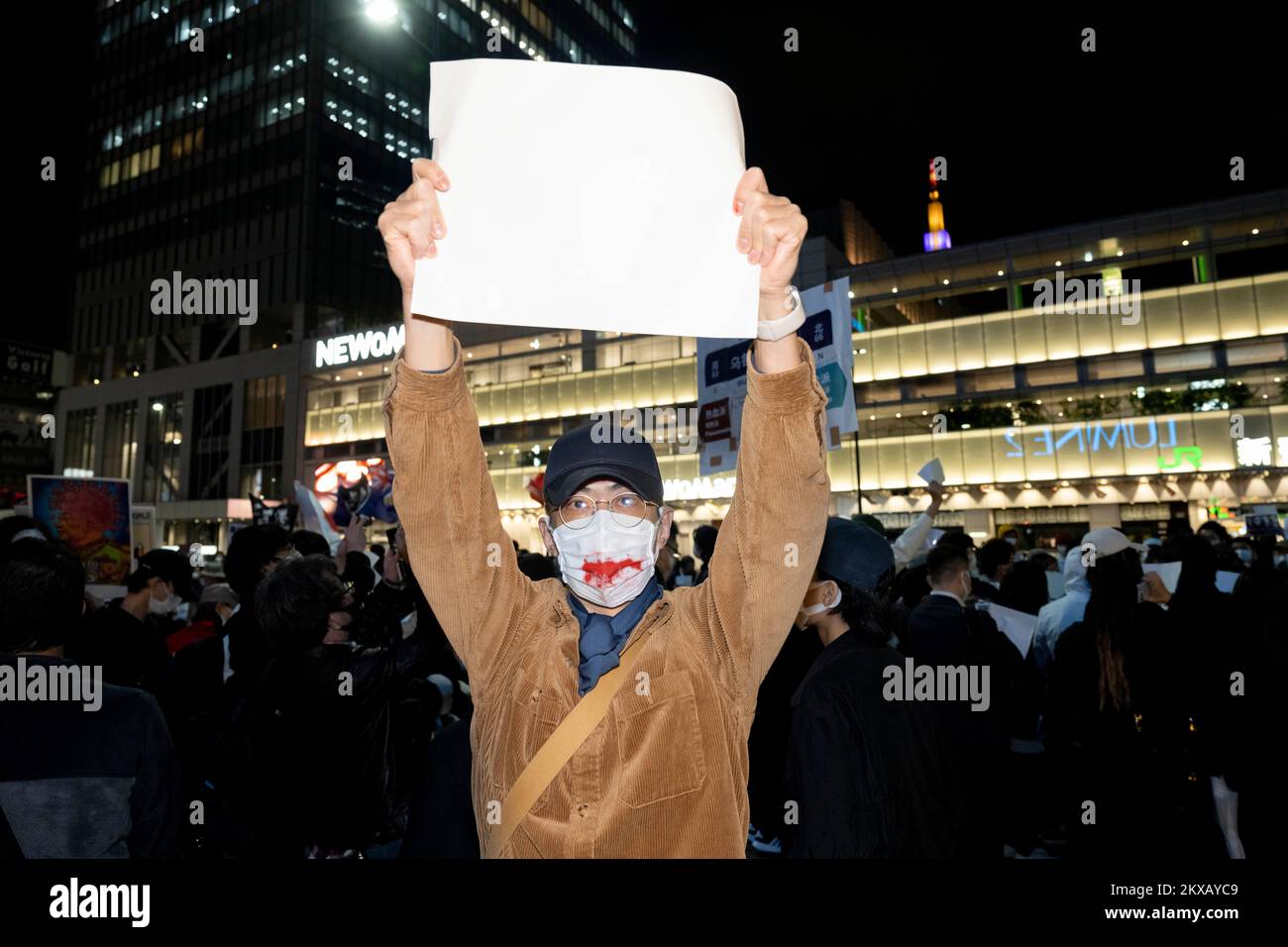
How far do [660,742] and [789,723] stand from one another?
258 centimetres

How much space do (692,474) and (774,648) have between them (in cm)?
3849

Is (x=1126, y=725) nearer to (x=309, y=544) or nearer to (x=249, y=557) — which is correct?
(x=249, y=557)

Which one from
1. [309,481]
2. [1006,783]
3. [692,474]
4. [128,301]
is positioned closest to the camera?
[1006,783]

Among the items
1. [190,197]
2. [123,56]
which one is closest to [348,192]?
[190,197]

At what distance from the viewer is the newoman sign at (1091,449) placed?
103 feet

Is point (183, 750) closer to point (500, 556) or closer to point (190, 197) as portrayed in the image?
point (500, 556)

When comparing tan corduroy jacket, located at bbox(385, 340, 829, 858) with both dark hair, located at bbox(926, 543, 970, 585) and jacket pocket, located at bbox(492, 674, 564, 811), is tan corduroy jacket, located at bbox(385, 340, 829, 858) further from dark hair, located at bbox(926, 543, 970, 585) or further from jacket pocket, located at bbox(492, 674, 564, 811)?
dark hair, located at bbox(926, 543, 970, 585)

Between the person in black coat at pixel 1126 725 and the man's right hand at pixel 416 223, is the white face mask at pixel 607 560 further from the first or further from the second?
the person in black coat at pixel 1126 725

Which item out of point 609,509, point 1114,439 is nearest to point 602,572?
point 609,509

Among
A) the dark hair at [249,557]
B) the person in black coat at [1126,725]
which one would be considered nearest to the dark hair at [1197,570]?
the person in black coat at [1126,725]

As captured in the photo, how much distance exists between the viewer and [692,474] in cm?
4041

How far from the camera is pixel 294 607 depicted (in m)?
3.47

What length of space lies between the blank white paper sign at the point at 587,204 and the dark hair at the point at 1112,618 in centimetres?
412

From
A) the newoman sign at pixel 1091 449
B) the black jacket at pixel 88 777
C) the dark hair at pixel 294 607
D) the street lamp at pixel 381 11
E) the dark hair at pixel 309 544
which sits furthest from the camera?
the street lamp at pixel 381 11
